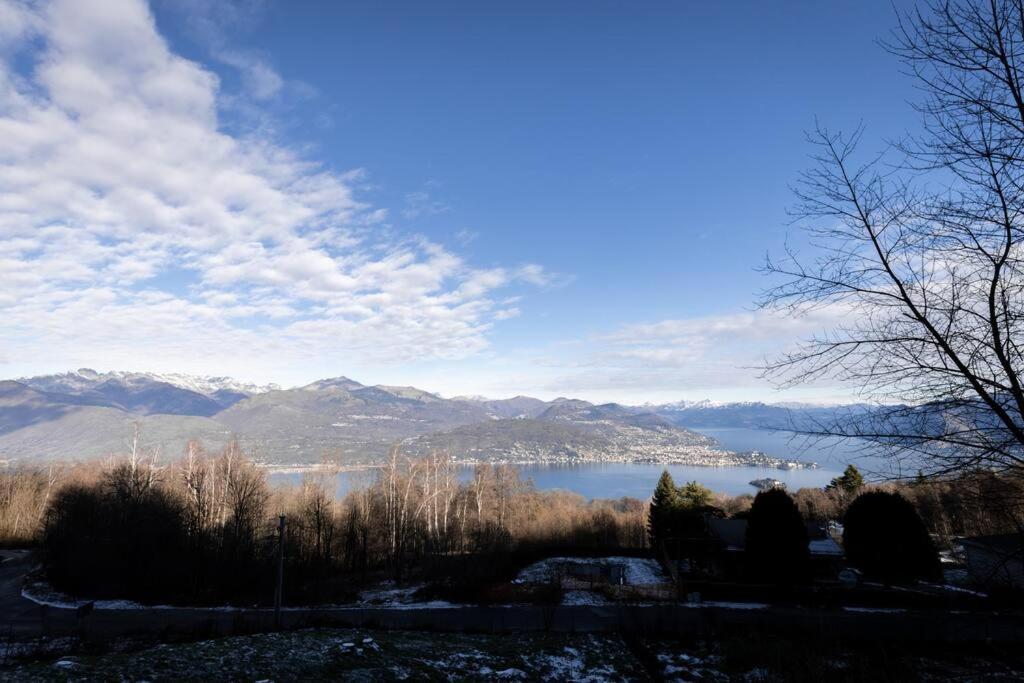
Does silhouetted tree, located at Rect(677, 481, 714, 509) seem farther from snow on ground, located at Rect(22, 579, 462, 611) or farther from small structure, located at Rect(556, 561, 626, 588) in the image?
snow on ground, located at Rect(22, 579, 462, 611)

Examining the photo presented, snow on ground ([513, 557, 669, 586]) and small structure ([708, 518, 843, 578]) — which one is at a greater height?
small structure ([708, 518, 843, 578])

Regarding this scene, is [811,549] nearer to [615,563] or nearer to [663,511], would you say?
[615,563]

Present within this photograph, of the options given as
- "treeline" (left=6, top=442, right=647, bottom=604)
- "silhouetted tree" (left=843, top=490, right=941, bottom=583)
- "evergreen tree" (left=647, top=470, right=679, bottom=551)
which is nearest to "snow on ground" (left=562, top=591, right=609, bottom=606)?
"treeline" (left=6, top=442, right=647, bottom=604)

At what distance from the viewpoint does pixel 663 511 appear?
1735 inches

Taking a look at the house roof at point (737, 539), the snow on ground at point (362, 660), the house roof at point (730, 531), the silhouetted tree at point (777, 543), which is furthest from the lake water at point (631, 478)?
the snow on ground at point (362, 660)

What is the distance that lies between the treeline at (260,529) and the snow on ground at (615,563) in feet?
5.49

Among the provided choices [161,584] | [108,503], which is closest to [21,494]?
[108,503]

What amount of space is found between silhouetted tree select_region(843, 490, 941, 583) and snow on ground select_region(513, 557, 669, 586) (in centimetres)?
1216

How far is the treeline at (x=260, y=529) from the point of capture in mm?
28109

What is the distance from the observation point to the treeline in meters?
28.1

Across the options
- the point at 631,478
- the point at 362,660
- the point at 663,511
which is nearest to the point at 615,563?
the point at 663,511

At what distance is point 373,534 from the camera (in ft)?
145

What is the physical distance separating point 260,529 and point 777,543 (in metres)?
35.6

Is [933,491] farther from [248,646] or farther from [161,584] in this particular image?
[161,584]
